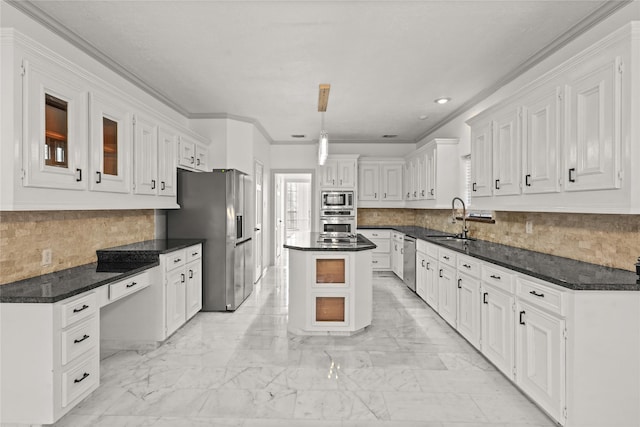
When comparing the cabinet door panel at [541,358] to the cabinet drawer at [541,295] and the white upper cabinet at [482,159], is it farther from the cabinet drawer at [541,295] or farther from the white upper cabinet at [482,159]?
the white upper cabinet at [482,159]

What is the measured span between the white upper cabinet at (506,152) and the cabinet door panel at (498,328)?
923 mm

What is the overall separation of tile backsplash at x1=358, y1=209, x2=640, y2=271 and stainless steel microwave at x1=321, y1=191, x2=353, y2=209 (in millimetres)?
2831

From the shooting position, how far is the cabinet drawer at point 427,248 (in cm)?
437

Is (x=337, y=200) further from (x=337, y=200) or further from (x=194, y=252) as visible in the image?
(x=194, y=252)

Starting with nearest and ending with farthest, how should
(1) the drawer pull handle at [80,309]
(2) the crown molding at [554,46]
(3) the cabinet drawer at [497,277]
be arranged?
(1) the drawer pull handle at [80,309], (2) the crown molding at [554,46], (3) the cabinet drawer at [497,277]

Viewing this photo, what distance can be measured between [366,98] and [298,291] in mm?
2657

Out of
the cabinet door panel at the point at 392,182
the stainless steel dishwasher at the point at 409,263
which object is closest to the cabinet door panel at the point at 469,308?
the stainless steel dishwasher at the point at 409,263

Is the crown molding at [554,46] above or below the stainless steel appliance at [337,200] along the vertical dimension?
above

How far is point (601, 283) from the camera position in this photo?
1989 mm

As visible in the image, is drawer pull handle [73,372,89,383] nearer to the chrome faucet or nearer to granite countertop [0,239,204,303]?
granite countertop [0,239,204,303]

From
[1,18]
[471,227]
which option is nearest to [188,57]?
[1,18]

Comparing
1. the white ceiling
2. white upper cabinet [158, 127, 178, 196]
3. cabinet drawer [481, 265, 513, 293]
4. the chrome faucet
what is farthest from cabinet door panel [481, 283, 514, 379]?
white upper cabinet [158, 127, 178, 196]

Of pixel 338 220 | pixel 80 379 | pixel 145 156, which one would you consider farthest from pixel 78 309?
pixel 338 220

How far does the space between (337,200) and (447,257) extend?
340 centimetres
